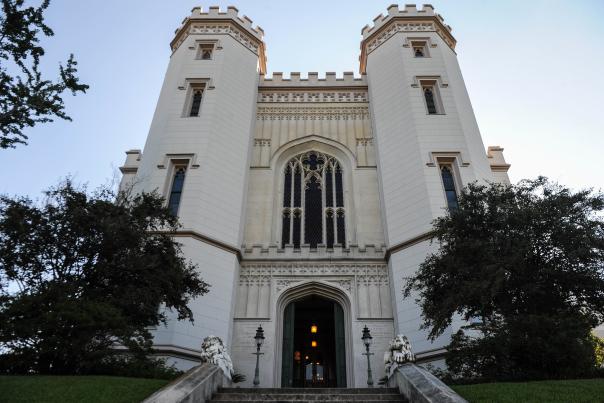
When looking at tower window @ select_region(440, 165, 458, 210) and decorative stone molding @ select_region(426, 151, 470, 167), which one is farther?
decorative stone molding @ select_region(426, 151, 470, 167)

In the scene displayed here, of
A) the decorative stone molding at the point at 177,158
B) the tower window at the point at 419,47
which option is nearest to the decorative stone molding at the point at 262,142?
the decorative stone molding at the point at 177,158

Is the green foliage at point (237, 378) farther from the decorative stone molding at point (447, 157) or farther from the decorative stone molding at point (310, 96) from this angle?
the decorative stone molding at point (310, 96)

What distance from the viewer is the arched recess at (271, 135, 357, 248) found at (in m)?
18.4

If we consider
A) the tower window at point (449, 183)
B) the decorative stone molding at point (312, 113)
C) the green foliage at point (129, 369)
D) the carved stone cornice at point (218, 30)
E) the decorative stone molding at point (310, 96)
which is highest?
the carved stone cornice at point (218, 30)

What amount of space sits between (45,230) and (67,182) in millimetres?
1723

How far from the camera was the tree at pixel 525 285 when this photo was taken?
8695 mm

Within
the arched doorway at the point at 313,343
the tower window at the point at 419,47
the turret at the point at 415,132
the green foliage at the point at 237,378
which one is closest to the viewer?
the green foliage at the point at 237,378

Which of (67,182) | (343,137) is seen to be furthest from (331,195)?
(67,182)

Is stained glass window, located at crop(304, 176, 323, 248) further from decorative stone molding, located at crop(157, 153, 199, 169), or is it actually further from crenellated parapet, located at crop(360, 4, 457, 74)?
crenellated parapet, located at crop(360, 4, 457, 74)

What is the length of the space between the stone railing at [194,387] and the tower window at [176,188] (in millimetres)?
8819

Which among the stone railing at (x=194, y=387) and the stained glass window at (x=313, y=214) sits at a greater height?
the stained glass window at (x=313, y=214)

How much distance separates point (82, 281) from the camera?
30.7ft

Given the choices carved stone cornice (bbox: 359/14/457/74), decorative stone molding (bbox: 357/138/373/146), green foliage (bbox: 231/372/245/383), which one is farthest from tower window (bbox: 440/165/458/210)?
green foliage (bbox: 231/372/245/383)

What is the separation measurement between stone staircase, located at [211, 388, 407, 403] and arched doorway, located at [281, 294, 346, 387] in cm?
638
